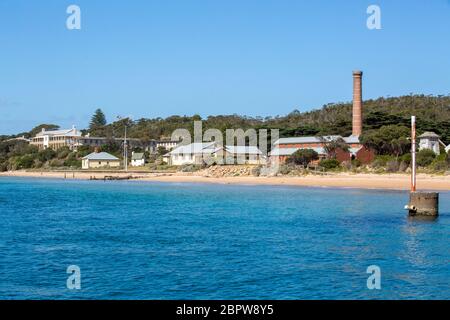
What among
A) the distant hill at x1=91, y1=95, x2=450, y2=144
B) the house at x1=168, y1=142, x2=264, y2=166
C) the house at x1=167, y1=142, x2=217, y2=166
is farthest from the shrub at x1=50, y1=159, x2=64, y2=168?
the house at x1=168, y1=142, x2=264, y2=166

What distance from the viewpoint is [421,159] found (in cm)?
7338

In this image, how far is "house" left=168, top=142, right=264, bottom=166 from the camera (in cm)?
10343

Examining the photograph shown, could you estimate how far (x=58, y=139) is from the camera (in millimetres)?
155125

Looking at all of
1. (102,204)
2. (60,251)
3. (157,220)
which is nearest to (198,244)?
(60,251)

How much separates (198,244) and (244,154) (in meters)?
81.2

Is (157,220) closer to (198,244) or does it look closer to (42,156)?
(198,244)

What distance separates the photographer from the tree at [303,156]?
86.4 metres

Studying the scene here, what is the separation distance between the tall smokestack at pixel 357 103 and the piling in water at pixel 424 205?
212 feet

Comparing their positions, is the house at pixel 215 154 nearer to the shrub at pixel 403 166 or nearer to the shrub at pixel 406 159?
the shrub at pixel 406 159

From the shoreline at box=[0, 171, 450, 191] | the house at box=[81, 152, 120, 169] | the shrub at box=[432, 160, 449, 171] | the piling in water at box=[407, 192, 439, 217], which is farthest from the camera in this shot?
the house at box=[81, 152, 120, 169]

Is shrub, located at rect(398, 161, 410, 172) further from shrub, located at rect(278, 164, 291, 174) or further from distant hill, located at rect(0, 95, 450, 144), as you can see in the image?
distant hill, located at rect(0, 95, 450, 144)

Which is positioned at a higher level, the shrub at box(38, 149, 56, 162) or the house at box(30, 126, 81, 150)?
the house at box(30, 126, 81, 150)

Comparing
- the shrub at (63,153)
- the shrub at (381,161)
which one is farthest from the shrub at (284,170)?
the shrub at (63,153)
